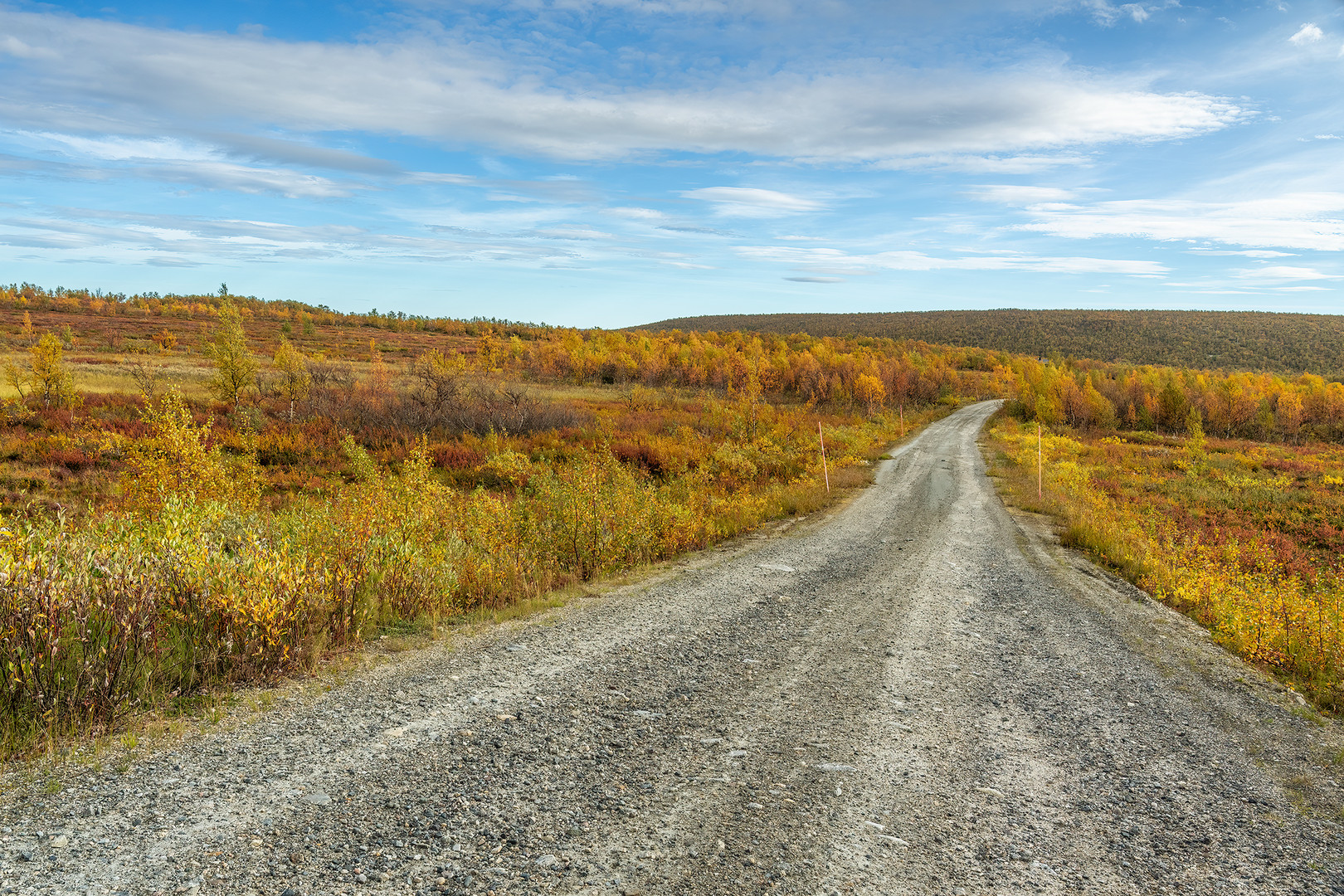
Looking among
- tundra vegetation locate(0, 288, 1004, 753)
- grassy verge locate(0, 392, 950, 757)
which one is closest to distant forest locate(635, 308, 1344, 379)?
tundra vegetation locate(0, 288, 1004, 753)

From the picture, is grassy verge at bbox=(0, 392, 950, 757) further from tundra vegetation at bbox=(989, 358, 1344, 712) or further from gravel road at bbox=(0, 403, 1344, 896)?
tundra vegetation at bbox=(989, 358, 1344, 712)

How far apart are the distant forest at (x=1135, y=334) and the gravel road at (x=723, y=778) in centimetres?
11027

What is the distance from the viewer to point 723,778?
4.46 m

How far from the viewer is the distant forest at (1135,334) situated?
106m

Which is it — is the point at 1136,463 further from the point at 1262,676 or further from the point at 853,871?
the point at 853,871

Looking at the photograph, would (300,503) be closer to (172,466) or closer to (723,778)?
(172,466)

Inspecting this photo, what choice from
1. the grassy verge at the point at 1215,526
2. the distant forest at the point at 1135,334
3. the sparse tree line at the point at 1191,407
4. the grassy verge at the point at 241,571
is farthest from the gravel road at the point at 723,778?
the distant forest at the point at 1135,334

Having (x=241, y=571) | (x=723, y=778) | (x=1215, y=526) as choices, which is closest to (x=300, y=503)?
(x=241, y=571)

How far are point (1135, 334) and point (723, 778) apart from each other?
159 meters

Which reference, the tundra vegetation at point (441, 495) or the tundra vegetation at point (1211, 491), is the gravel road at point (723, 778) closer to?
the tundra vegetation at point (441, 495)

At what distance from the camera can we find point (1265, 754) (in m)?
5.26

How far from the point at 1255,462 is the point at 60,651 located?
169 ft

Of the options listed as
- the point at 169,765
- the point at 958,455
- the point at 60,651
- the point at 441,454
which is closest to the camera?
the point at 169,765

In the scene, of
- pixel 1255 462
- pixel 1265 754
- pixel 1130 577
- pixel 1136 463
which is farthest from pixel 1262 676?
pixel 1255 462
